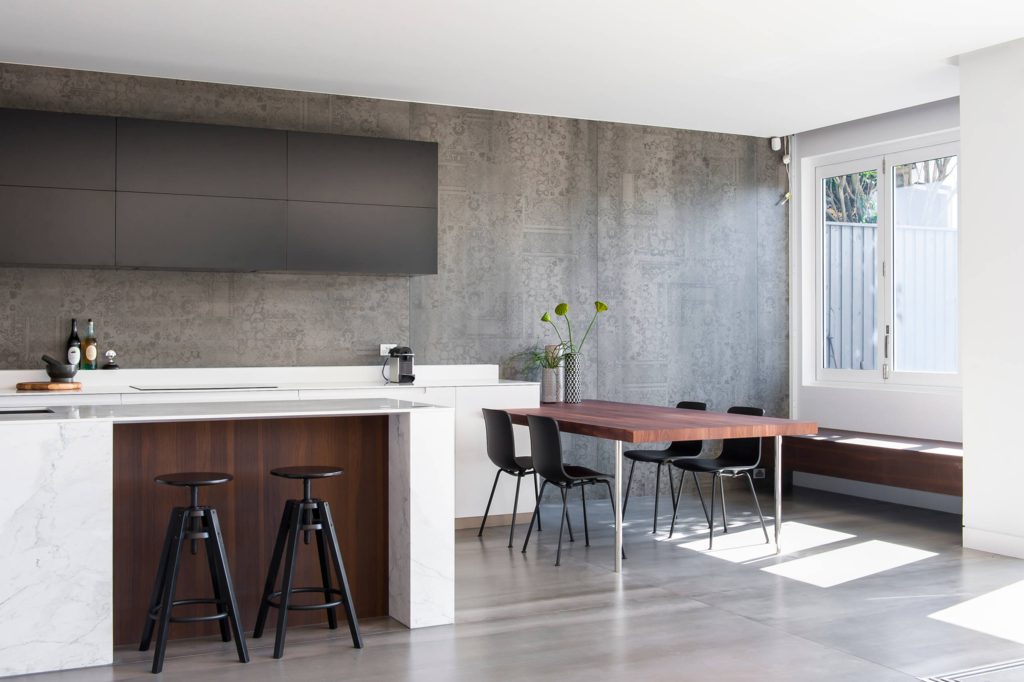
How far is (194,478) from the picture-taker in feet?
10.6

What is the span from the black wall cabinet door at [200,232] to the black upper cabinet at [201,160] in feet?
0.20

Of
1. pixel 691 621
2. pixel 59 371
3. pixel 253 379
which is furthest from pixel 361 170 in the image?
pixel 691 621

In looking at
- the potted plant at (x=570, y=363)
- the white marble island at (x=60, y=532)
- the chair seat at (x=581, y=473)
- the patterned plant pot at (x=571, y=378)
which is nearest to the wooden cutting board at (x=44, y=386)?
the white marble island at (x=60, y=532)

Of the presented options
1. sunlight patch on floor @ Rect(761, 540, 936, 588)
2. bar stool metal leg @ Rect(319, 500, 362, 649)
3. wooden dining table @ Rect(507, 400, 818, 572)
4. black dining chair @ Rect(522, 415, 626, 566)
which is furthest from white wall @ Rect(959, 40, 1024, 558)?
bar stool metal leg @ Rect(319, 500, 362, 649)

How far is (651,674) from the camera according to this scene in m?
3.09

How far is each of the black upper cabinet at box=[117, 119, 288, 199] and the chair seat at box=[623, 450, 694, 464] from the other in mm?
2697

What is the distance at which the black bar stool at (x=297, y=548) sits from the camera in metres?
3.35

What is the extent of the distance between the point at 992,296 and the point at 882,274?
1.80 metres

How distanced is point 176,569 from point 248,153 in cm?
297

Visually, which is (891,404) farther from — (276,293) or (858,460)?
(276,293)

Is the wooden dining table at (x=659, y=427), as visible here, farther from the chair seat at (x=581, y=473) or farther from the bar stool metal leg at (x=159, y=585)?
the bar stool metal leg at (x=159, y=585)

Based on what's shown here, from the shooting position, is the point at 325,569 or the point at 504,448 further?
the point at 504,448

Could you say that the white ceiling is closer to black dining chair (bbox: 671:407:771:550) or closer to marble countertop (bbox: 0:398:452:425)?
marble countertop (bbox: 0:398:452:425)

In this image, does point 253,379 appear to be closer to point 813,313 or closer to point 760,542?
point 760,542
